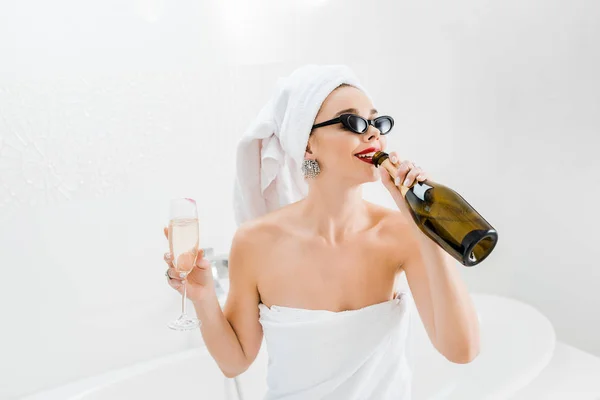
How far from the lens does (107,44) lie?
7.16ft

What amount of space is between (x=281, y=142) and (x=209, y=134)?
1.07 m

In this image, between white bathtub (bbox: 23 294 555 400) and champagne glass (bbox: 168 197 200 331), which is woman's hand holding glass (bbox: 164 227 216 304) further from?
white bathtub (bbox: 23 294 555 400)

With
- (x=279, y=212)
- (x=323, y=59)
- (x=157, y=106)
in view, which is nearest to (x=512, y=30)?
(x=323, y=59)

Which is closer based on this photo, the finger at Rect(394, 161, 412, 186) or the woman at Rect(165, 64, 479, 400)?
the finger at Rect(394, 161, 412, 186)

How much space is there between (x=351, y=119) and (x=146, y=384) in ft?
4.47

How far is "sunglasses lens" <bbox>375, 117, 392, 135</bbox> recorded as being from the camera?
4.38ft

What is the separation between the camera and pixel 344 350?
55.4 inches

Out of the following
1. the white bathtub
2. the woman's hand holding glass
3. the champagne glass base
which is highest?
the woman's hand holding glass

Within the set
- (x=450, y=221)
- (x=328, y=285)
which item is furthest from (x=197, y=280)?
(x=450, y=221)

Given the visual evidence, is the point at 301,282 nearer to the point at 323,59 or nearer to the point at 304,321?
the point at 304,321

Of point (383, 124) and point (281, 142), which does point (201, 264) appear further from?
point (383, 124)

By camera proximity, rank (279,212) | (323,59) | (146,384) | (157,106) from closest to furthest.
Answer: (279,212) → (146,384) → (157,106) → (323,59)

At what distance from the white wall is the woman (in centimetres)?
96

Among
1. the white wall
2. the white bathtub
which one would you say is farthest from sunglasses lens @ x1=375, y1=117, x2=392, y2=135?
the white wall
